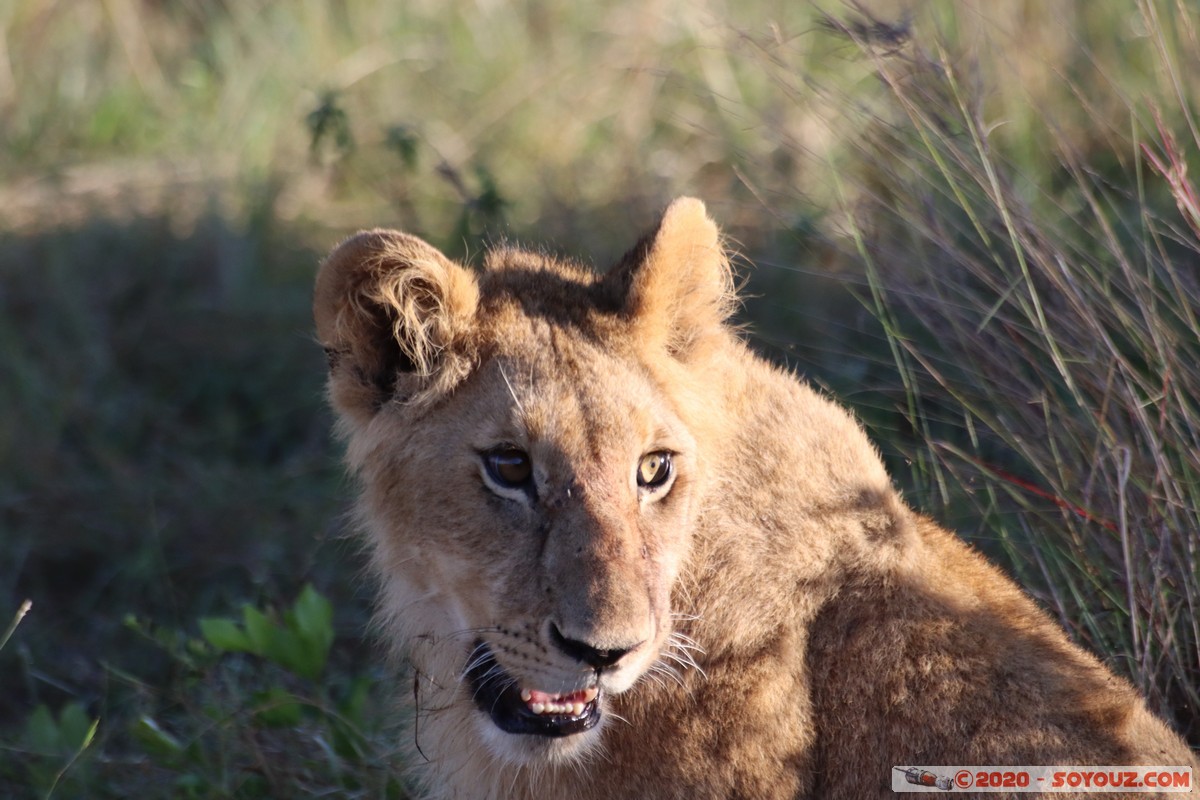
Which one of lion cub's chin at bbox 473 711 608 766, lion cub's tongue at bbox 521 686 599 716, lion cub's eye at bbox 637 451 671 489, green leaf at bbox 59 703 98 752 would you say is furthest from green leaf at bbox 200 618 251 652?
lion cub's eye at bbox 637 451 671 489

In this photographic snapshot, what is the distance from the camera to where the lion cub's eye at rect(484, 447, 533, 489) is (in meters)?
2.29

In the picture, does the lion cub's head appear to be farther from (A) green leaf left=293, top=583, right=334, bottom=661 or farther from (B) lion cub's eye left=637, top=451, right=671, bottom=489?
(A) green leaf left=293, top=583, right=334, bottom=661

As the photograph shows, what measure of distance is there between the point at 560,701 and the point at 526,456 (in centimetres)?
43

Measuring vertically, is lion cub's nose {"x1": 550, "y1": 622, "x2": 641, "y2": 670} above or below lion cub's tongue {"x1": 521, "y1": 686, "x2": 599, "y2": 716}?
above

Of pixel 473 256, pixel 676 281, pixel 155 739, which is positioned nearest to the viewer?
pixel 676 281

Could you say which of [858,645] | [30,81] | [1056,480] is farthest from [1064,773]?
[30,81]

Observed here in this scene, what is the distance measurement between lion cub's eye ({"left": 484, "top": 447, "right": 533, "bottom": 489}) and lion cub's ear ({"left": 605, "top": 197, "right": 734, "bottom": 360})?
1.31 feet

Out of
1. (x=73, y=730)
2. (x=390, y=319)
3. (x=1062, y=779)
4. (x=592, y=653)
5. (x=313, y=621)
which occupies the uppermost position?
(x=390, y=319)

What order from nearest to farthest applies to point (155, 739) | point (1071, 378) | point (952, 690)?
point (952, 690) < point (1071, 378) < point (155, 739)

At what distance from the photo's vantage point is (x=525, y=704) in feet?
7.56

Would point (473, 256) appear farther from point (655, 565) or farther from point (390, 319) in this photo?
point (655, 565)

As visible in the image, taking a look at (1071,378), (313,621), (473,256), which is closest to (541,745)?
(313,621)

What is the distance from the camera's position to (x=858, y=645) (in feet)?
7.53

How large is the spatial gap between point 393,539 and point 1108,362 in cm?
169
